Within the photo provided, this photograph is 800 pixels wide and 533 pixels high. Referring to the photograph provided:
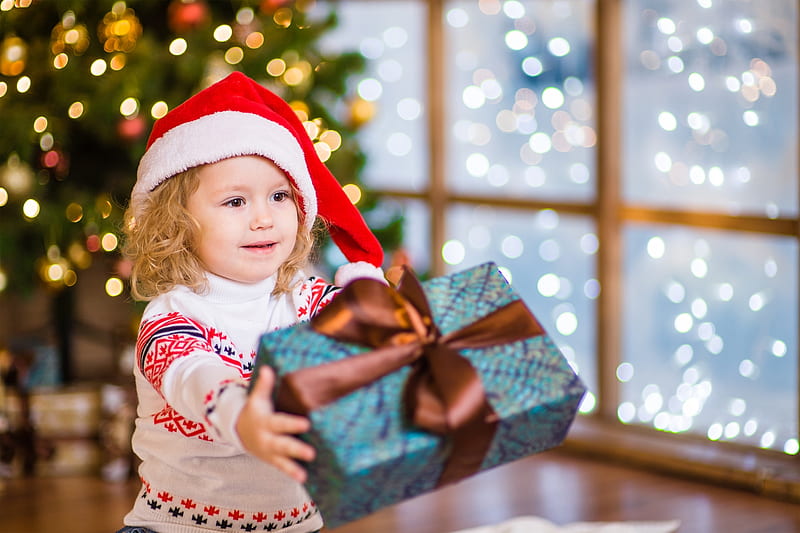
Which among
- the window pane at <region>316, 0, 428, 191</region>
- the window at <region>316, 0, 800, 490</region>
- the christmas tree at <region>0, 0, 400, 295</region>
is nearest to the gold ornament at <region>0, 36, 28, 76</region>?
the christmas tree at <region>0, 0, 400, 295</region>

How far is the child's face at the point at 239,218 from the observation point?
1.44 m

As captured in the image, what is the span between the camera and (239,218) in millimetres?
1444

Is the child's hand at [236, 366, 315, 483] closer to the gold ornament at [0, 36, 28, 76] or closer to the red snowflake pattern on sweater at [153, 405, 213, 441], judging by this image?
the red snowflake pattern on sweater at [153, 405, 213, 441]

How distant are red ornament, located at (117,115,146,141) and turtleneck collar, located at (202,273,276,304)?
56.3 inches

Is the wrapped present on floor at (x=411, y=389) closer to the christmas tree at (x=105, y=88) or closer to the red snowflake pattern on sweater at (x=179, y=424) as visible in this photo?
the red snowflake pattern on sweater at (x=179, y=424)

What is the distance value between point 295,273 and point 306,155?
191mm

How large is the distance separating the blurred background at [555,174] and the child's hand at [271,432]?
5.85ft

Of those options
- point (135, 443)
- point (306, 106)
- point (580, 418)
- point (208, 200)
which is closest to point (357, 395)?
point (208, 200)

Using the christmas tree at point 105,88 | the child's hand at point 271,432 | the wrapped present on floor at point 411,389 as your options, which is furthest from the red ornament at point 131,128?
the child's hand at point 271,432

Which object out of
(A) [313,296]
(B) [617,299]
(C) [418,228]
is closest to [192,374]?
(A) [313,296]

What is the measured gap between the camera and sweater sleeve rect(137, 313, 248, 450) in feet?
3.77

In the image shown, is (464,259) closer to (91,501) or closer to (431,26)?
(431,26)

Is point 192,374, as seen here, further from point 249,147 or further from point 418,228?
point 418,228

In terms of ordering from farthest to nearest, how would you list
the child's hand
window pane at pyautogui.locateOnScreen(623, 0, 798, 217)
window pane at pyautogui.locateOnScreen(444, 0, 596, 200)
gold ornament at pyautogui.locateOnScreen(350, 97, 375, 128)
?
window pane at pyautogui.locateOnScreen(444, 0, 596, 200) → gold ornament at pyautogui.locateOnScreen(350, 97, 375, 128) → window pane at pyautogui.locateOnScreen(623, 0, 798, 217) → the child's hand
